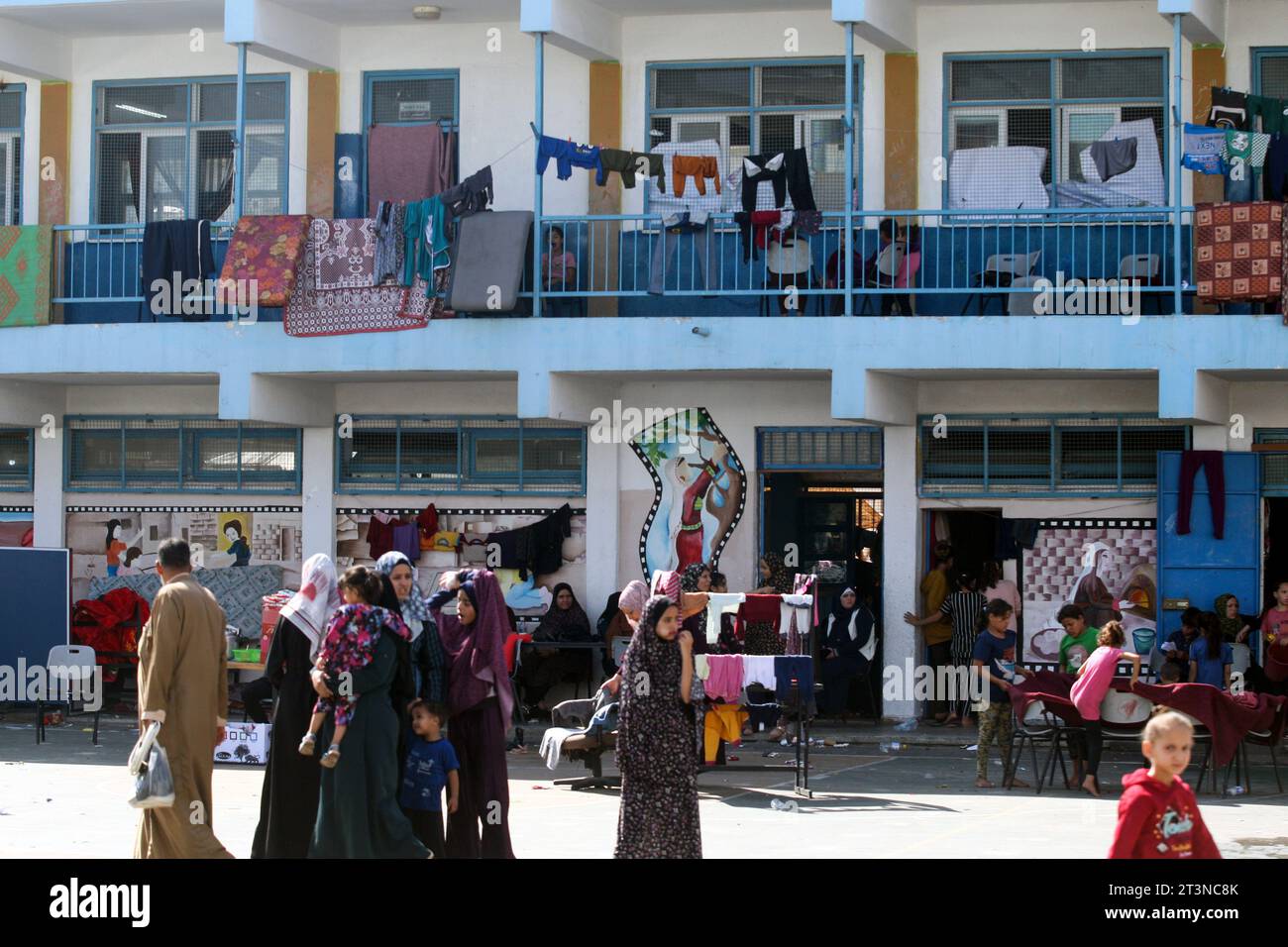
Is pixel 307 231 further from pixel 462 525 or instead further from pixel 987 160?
pixel 987 160

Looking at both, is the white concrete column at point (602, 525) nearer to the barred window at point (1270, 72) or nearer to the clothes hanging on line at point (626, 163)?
the clothes hanging on line at point (626, 163)

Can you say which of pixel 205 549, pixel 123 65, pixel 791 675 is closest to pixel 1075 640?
pixel 791 675

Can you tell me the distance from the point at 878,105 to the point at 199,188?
713 cm

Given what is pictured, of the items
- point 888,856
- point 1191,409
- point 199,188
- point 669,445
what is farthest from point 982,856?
point 199,188

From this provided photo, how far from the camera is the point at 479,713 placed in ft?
35.7

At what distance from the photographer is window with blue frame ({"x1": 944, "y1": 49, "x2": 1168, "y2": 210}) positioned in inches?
739

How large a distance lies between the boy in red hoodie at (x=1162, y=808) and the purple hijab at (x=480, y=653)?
4.18 metres

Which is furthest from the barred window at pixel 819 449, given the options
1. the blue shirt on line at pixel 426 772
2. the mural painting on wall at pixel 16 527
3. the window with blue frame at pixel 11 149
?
the blue shirt on line at pixel 426 772

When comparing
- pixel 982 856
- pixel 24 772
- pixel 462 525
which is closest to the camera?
pixel 982 856

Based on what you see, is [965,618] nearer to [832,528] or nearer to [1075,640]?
[832,528]

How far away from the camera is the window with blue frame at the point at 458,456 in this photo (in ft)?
66.9

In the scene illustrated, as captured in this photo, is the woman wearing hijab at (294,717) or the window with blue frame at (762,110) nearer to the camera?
the woman wearing hijab at (294,717)

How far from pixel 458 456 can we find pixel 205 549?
295 cm

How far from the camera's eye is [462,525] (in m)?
20.6
